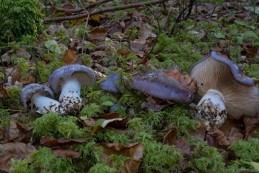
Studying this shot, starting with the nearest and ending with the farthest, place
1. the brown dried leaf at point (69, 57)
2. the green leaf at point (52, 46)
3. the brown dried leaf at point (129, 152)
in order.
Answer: the brown dried leaf at point (129, 152), the brown dried leaf at point (69, 57), the green leaf at point (52, 46)

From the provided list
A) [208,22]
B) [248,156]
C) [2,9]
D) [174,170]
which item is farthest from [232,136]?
[208,22]

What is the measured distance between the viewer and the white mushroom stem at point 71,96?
2.95 meters

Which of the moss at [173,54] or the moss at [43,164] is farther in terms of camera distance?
the moss at [173,54]

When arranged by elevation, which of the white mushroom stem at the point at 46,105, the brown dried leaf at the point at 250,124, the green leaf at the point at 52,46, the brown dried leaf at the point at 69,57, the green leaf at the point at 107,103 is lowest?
the green leaf at the point at 52,46

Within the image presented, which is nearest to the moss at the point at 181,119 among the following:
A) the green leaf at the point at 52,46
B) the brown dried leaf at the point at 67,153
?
the brown dried leaf at the point at 67,153

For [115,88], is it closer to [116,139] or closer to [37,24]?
[116,139]

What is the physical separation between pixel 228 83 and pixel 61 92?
1.18m

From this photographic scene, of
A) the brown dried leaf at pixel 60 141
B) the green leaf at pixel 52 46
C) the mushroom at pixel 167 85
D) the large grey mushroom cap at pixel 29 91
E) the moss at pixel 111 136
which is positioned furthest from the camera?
the green leaf at pixel 52 46

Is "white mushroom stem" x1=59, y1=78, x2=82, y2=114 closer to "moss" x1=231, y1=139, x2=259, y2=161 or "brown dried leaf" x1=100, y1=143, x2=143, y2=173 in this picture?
"brown dried leaf" x1=100, y1=143, x2=143, y2=173

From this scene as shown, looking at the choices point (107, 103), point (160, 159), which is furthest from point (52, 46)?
point (160, 159)

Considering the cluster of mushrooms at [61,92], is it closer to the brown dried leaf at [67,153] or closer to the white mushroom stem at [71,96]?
the white mushroom stem at [71,96]

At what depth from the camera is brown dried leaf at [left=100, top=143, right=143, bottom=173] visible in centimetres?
232

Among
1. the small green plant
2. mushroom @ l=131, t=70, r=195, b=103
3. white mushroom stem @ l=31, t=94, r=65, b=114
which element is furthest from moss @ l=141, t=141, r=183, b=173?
the small green plant

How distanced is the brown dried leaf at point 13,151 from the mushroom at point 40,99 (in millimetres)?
472
